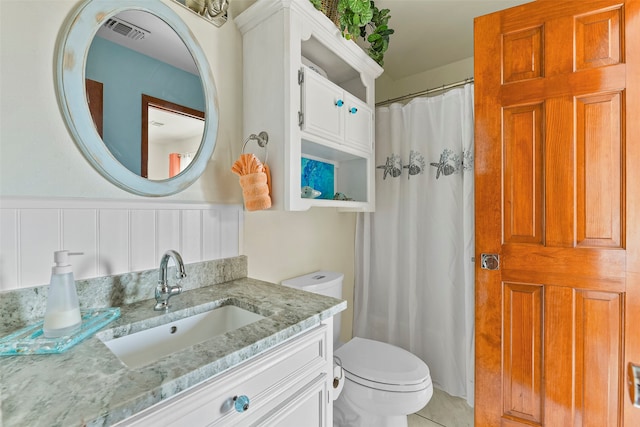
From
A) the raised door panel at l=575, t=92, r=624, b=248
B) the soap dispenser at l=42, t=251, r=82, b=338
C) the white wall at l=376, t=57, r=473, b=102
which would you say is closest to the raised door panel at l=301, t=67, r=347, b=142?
the soap dispenser at l=42, t=251, r=82, b=338

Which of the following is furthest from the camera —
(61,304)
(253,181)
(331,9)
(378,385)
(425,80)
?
(425,80)

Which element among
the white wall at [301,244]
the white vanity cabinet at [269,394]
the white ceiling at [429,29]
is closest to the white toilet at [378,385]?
the white wall at [301,244]

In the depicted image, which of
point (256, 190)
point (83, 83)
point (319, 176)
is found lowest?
point (256, 190)

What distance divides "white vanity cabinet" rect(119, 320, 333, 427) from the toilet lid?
1.22 feet

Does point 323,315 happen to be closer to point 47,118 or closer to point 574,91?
point 47,118

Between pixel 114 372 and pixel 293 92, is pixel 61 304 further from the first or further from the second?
pixel 293 92

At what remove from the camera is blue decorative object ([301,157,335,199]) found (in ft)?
5.12

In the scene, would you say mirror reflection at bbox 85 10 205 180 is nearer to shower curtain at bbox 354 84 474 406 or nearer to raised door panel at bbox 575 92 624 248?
shower curtain at bbox 354 84 474 406

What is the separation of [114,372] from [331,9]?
1.58 meters

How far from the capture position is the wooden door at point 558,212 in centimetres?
110

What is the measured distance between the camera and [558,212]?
3.89 ft

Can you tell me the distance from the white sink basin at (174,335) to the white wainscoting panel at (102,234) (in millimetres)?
251

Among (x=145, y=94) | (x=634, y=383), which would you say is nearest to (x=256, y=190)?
(x=145, y=94)

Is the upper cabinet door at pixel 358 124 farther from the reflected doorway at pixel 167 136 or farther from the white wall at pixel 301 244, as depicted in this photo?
the reflected doorway at pixel 167 136
